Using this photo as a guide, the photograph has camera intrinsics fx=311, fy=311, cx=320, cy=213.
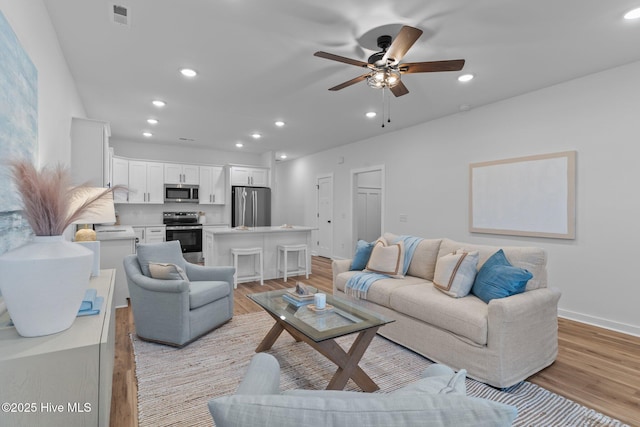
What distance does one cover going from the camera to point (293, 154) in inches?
322

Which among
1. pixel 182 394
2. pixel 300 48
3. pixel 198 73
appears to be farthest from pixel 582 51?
pixel 182 394

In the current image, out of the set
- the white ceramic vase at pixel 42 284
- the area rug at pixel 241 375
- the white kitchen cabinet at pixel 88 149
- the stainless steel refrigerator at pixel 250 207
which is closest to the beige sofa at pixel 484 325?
the area rug at pixel 241 375

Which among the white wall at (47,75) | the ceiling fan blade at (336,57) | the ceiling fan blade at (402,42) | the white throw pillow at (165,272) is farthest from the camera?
the white throw pillow at (165,272)

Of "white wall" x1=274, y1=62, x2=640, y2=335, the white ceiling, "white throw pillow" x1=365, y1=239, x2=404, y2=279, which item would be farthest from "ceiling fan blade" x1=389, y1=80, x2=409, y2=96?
A: "white wall" x1=274, y1=62, x2=640, y2=335

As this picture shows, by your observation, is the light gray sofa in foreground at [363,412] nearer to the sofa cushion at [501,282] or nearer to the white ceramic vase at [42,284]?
the white ceramic vase at [42,284]

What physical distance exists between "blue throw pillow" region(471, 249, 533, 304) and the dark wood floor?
65cm

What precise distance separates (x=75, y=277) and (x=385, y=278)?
261cm

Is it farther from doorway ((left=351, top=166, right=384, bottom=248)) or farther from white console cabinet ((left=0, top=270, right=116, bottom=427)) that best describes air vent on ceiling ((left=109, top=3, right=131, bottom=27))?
doorway ((left=351, top=166, right=384, bottom=248))

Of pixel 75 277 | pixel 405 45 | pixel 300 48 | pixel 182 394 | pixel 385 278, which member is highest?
pixel 300 48

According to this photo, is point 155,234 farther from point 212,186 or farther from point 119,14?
point 119,14

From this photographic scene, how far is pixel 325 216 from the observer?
7.61 meters

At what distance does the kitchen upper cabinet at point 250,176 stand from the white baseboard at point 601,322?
244 inches

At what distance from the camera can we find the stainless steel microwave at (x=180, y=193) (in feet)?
22.2

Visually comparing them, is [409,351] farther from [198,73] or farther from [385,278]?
[198,73]
